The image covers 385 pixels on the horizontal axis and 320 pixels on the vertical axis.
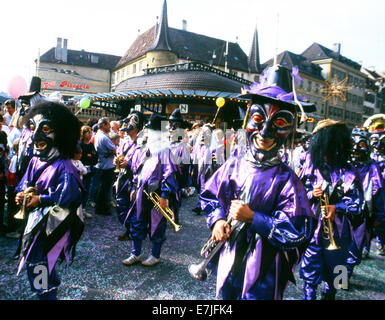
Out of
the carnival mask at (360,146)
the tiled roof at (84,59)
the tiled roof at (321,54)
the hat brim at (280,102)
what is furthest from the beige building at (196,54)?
the hat brim at (280,102)

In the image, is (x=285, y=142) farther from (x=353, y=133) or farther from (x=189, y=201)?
(x=189, y=201)

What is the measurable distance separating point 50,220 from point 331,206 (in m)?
3.04

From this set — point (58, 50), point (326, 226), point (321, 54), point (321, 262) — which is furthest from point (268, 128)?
point (58, 50)

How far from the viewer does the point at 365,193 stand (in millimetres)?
3744

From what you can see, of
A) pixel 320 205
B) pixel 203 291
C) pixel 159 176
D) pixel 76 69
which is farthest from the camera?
pixel 76 69

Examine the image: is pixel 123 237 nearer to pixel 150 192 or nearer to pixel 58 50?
pixel 150 192

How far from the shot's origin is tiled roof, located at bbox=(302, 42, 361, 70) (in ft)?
168

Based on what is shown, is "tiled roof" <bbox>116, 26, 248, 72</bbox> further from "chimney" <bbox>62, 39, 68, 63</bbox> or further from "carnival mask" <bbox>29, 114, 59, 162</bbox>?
"carnival mask" <bbox>29, 114, 59, 162</bbox>

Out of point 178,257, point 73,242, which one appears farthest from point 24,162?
point 178,257

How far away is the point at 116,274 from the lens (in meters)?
3.71

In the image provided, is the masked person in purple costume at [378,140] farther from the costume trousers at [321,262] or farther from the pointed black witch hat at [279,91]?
the pointed black witch hat at [279,91]

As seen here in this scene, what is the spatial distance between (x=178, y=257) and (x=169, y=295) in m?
1.09

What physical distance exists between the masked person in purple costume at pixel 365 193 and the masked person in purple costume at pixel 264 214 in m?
2.11

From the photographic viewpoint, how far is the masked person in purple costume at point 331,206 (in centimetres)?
308
